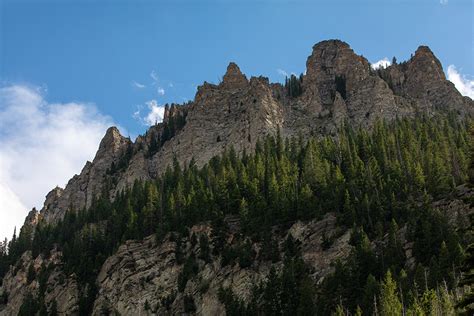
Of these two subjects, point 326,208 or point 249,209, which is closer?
point 326,208

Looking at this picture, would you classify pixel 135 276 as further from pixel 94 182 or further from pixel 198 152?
pixel 94 182

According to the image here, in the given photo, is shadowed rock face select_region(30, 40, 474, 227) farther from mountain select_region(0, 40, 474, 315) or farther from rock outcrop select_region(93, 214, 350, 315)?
rock outcrop select_region(93, 214, 350, 315)

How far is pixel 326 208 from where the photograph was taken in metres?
100

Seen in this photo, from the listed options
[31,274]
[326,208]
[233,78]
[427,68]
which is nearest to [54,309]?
[31,274]

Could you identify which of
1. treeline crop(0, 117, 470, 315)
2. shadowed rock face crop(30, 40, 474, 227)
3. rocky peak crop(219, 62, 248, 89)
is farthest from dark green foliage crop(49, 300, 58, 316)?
rocky peak crop(219, 62, 248, 89)

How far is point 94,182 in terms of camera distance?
7254 inches

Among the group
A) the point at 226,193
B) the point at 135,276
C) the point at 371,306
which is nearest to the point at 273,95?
the point at 226,193

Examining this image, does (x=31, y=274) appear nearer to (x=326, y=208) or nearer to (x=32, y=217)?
(x=326, y=208)

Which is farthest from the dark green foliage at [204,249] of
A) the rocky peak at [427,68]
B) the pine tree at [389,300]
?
the rocky peak at [427,68]

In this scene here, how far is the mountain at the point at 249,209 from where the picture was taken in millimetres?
91775

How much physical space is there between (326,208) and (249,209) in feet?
46.3

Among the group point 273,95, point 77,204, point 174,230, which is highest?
point 273,95

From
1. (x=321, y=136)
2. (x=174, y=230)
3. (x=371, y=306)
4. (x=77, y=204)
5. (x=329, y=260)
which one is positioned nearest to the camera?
(x=371, y=306)

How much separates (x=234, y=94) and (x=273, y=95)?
11808mm
